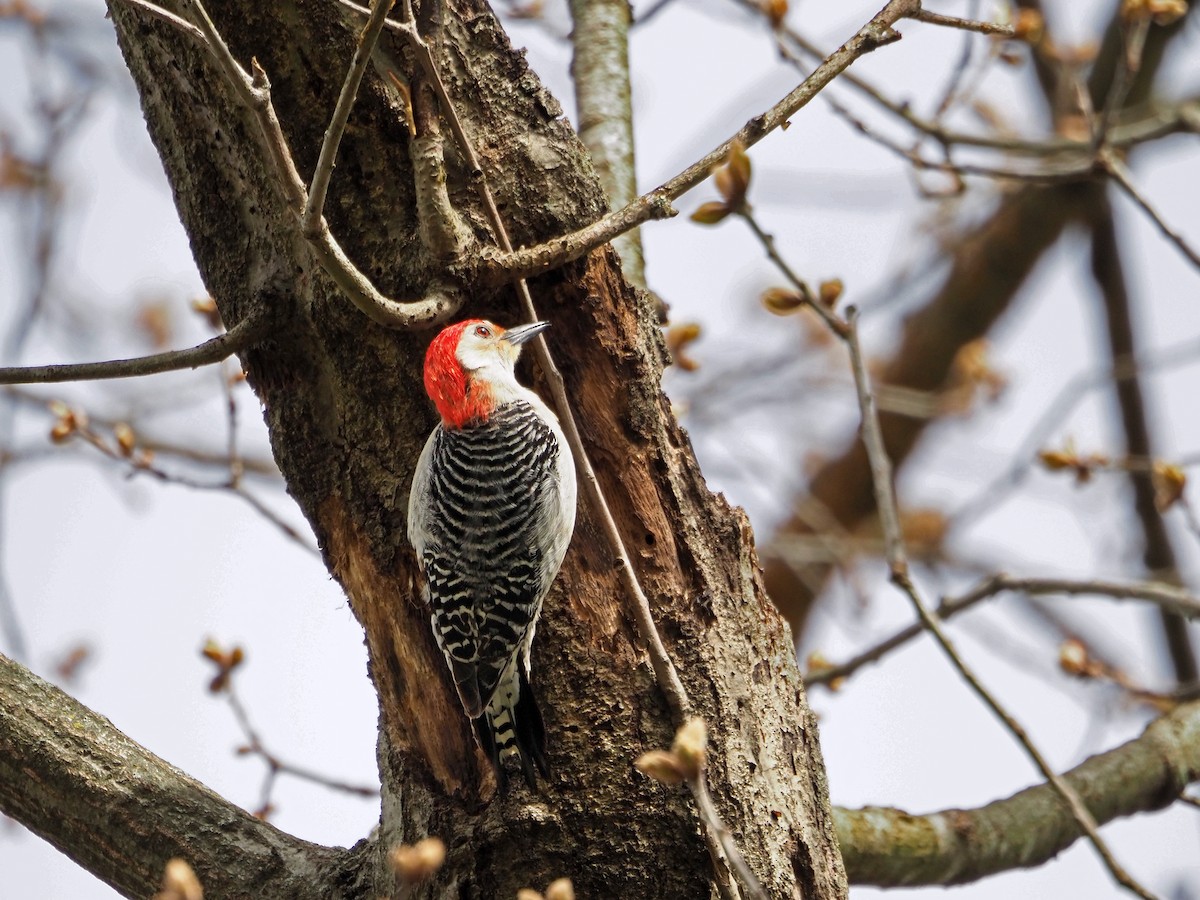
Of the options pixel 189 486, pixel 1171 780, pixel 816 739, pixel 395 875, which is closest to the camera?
pixel 395 875

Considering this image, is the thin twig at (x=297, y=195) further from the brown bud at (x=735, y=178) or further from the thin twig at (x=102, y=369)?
the brown bud at (x=735, y=178)

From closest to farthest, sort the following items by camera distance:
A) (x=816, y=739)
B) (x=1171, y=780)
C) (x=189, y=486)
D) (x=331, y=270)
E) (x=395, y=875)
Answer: (x=331, y=270) → (x=395, y=875) → (x=816, y=739) → (x=1171, y=780) → (x=189, y=486)

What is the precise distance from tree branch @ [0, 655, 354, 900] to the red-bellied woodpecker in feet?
2.15

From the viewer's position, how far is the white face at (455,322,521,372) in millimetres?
3633

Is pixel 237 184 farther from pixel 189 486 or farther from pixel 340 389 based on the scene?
pixel 189 486

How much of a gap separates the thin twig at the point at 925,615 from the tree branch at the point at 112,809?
1.95 meters

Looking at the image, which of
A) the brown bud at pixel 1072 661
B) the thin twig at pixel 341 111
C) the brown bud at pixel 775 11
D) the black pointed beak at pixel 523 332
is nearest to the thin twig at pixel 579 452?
the black pointed beak at pixel 523 332

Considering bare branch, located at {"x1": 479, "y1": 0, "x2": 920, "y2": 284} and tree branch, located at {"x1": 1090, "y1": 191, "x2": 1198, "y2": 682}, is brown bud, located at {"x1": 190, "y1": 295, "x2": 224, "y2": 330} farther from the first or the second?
tree branch, located at {"x1": 1090, "y1": 191, "x2": 1198, "y2": 682}

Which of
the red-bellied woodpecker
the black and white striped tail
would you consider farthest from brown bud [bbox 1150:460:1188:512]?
the black and white striped tail

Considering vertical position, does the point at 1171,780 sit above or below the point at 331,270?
above

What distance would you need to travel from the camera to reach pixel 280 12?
333cm

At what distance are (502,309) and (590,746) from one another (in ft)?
4.20

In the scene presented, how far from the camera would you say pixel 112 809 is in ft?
10.3

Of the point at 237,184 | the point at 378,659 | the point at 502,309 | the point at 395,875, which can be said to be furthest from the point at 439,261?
the point at 395,875
